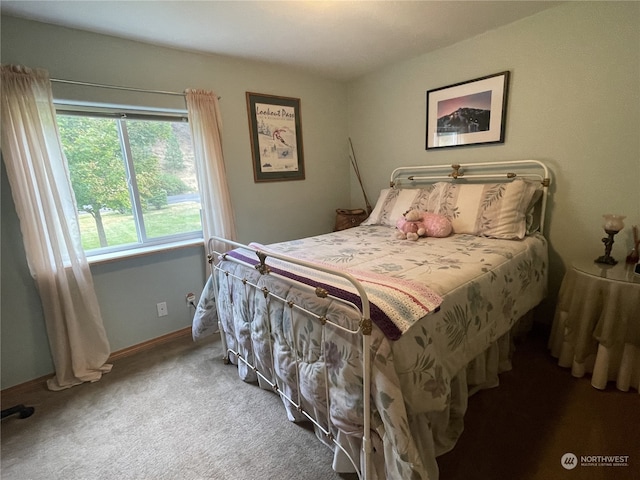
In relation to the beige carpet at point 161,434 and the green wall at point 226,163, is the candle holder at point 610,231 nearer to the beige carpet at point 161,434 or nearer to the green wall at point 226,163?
the beige carpet at point 161,434

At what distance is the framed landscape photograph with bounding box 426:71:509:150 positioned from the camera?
2.29 meters

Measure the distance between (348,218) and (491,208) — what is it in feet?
4.64

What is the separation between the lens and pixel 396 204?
8.69 feet

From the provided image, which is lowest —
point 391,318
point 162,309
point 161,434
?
point 161,434

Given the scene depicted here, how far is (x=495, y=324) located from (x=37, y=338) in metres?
2.79

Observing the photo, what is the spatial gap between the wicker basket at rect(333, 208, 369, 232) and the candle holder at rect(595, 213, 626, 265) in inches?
75.9

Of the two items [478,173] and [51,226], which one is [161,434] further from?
[478,173]

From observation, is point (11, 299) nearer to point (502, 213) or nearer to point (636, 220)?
point (502, 213)

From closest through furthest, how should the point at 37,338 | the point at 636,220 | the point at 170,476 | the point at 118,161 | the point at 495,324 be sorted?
the point at 170,476, the point at 495,324, the point at 636,220, the point at 37,338, the point at 118,161

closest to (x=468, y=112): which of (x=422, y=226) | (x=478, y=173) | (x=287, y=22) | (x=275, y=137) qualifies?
(x=478, y=173)

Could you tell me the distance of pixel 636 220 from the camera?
72.6 inches

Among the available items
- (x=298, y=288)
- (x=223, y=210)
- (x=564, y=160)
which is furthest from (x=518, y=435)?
(x=223, y=210)

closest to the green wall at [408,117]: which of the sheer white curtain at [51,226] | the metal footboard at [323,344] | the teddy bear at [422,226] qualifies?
the sheer white curtain at [51,226]

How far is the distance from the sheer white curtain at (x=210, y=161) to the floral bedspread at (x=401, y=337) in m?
0.71
